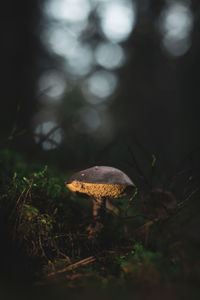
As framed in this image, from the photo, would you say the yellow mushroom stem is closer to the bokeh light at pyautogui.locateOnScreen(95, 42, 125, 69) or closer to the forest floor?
the forest floor

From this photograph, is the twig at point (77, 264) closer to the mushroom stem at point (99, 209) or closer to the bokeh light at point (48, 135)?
the mushroom stem at point (99, 209)

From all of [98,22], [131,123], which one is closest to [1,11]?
[131,123]

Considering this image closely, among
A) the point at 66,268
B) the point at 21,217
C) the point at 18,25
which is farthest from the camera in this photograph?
the point at 18,25

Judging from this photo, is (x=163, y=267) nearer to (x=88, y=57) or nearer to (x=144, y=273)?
(x=144, y=273)

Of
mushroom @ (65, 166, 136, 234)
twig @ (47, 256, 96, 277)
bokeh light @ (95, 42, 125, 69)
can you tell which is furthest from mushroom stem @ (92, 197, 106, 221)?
bokeh light @ (95, 42, 125, 69)

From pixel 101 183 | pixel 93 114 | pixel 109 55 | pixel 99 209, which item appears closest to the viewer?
pixel 101 183

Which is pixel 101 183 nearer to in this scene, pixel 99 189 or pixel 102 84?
pixel 99 189

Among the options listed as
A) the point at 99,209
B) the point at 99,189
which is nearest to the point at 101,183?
the point at 99,189
